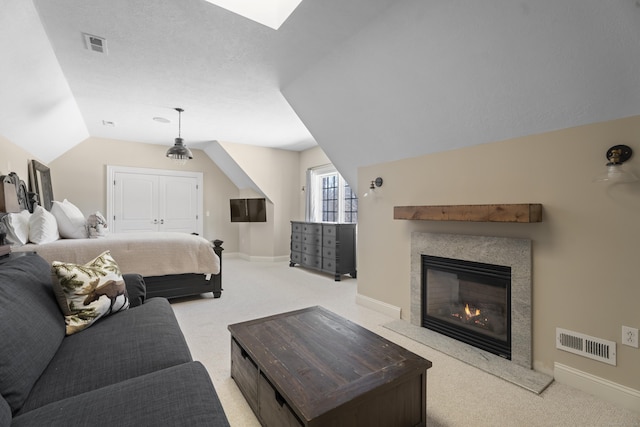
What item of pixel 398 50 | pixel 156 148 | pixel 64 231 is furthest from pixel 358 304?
pixel 156 148

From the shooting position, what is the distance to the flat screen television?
6677 mm

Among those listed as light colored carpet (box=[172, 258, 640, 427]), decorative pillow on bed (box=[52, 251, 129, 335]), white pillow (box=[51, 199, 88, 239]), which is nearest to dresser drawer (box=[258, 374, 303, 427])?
light colored carpet (box=[172, 258, 640, 427])

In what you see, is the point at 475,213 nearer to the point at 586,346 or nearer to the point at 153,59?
the point at 586,346

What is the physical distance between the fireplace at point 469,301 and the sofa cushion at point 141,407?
2.24 meters

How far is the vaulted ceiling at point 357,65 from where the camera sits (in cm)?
173

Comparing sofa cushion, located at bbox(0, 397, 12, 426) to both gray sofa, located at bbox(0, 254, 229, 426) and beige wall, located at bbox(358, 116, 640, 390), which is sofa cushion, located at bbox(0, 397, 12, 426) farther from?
beige wall, located at bbox(358, 116, 640, 390)

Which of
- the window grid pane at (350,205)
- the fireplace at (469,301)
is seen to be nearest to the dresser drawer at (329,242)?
the window grid pane at (350,205)

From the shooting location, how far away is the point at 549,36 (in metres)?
1.71

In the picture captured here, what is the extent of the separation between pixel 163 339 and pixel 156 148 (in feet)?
19.5

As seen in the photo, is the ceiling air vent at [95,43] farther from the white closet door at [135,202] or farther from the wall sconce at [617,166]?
the white closet door at [135,202]

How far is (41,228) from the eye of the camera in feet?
10.4

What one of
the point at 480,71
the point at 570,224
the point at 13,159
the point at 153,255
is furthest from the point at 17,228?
the point at 570,224

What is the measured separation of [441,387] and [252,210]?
5.41 metres

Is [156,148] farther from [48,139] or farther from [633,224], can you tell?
[633,224]
